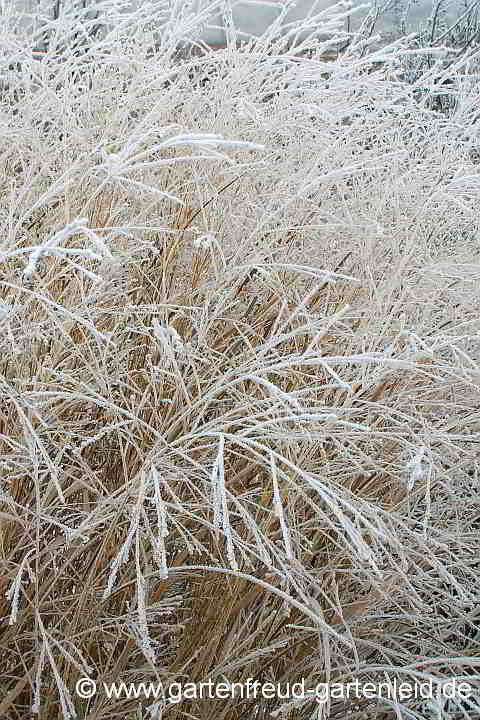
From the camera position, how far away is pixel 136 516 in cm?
Result: 90

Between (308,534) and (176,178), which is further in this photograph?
(176,178)

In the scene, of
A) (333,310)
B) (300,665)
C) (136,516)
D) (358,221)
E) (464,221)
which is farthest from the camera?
(464,221)

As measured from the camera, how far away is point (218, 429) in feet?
3.55

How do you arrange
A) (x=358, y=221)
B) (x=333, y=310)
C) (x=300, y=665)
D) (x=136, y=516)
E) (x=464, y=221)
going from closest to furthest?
1. (x=136, y=516)
2. (x=300, y=665)
3. (x=333, y=310)
4. (x=358, y=221)
5. (x=464, y=221)

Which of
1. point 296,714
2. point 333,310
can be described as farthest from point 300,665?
point 333,310

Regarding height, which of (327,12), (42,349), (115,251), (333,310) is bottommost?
(333,310)

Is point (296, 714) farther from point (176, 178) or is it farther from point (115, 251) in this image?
point (176, 178)

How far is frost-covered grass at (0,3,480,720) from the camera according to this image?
1.04 meters

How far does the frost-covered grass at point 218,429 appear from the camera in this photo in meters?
1.04

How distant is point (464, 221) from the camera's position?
1.92 m

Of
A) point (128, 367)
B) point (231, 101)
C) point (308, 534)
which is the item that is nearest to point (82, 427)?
point (128, 367)

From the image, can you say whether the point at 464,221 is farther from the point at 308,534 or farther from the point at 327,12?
the point at 308,534

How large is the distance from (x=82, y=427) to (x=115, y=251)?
28cm

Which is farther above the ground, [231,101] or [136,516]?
[231,101]
